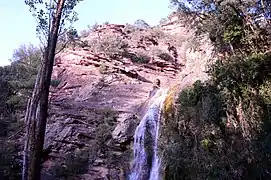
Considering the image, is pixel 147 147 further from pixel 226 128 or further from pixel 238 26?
pixel 238 26

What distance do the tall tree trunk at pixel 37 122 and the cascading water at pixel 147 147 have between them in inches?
260

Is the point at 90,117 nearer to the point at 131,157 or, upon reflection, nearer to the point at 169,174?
the point at 131,157

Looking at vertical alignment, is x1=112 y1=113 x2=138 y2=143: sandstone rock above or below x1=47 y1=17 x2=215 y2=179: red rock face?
below

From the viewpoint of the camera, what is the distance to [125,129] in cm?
1571

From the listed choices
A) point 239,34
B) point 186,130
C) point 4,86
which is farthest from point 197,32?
point 4,86

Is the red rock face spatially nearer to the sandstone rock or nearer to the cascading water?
the sandstone rock

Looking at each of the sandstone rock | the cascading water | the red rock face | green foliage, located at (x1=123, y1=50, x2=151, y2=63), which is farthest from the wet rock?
green foliage, located at (x1=123, y1=50, x2=151, y2=63)

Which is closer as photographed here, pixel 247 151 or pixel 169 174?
pixel 247 151

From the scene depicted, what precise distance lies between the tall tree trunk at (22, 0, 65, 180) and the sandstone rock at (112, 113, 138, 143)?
27.4ft

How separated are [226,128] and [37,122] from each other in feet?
20.1

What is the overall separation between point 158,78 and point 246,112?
511 inches

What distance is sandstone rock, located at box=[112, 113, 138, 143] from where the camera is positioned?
1535 cm

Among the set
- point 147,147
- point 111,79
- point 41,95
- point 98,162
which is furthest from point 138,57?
point 41,95

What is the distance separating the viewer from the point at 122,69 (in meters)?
22.1
